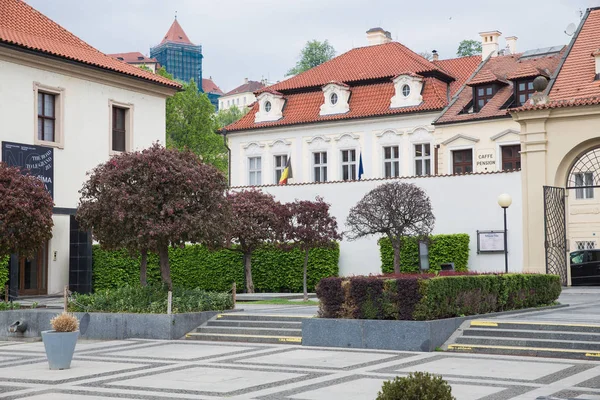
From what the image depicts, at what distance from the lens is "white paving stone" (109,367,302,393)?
1331 cm

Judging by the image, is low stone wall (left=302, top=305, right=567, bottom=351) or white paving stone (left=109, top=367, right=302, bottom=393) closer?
white paving stone (left=109, top=367, right=302, bottom=393)

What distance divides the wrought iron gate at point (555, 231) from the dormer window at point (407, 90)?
1581 centimetres

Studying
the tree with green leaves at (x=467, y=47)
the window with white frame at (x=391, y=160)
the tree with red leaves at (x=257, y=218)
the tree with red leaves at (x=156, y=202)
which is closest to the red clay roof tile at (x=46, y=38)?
the tree with red leaves at (x=257, y=218)

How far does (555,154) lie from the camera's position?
1283 inches

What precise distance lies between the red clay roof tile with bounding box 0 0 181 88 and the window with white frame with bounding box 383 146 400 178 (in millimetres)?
13995

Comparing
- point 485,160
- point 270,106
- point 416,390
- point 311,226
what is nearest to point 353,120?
point 270,106

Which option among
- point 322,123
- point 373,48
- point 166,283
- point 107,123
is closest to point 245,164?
point 322,123

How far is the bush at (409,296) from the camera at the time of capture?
1788cm

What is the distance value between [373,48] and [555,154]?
77.2 feet

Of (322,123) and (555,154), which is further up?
(322,123)

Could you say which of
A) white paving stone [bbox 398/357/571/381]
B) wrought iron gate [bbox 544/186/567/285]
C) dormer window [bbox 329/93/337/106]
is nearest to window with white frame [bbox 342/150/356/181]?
dormer window [bbox 329/93/337/106]

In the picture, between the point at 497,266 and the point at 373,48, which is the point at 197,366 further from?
the point at 373,48

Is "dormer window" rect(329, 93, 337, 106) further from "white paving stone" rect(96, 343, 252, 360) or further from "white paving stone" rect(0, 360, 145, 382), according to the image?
"white paving stone" rect(0, 360, 145, 382)

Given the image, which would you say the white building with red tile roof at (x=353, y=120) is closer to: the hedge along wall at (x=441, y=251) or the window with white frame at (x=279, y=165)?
the window with white frame at (x=279, y=165)
